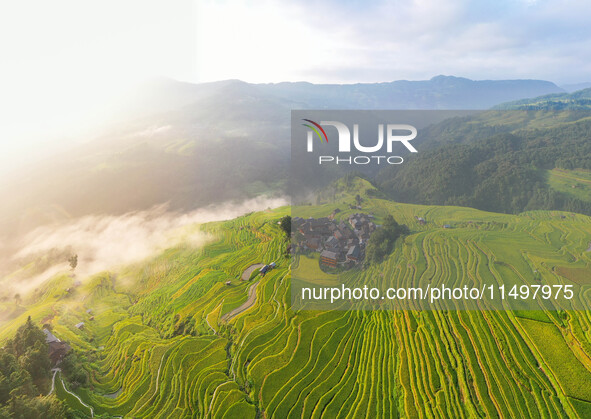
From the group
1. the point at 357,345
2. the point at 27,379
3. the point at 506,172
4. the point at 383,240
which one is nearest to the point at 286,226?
the point at 383,240

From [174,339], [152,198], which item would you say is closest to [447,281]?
[174,339]

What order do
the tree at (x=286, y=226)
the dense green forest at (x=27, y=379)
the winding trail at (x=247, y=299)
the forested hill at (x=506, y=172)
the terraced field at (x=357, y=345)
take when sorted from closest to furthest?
the dense green forest at (x=27, y=379) → the terraced field at (x=357, y=345) → the winding trail at (x=247, y=299) → the tree at (x=286, y=226) → the forested hill at (x=506, y=172)

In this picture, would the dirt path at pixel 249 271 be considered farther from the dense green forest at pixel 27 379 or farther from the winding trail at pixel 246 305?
the dense green forest at pixel 27 379

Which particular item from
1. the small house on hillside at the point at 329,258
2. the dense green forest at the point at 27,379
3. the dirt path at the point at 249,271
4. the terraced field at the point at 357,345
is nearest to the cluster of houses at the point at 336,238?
the small house on hillside at the point at 329,258

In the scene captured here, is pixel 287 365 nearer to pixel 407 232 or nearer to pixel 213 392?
pixel 213 392

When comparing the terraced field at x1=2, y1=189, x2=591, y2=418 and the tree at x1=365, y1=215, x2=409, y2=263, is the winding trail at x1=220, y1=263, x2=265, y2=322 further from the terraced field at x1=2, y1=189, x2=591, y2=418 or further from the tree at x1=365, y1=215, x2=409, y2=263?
the tree at x1=365, y1=215, x2=409, y2=263

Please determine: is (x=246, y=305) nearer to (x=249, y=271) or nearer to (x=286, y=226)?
(x=249, y=271)

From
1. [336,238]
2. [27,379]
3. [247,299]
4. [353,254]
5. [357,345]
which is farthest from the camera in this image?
[336,238]

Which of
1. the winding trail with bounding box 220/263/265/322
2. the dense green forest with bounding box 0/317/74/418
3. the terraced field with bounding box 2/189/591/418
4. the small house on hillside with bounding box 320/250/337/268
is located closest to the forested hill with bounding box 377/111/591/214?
the terraced field with bounding box 2/189/591/418
